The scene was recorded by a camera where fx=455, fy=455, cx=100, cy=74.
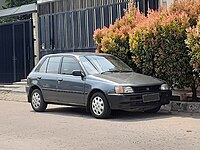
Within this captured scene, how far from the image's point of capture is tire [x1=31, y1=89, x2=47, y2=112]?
13086 mm

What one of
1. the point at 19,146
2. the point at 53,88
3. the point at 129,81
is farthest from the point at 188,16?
A: the point at 19,146

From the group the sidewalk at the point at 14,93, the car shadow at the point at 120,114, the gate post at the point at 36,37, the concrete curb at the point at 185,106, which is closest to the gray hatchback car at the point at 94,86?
the car shadow at the point at 120,114

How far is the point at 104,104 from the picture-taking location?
36.4 ft

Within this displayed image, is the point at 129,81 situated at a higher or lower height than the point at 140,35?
lower

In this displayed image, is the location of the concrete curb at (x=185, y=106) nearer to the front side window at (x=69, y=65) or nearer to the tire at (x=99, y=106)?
the tire at (x=99, y=106)

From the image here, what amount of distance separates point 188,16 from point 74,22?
791 cm

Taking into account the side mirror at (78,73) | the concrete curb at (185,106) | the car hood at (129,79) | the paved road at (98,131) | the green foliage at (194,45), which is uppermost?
the green foliage at (194,45)

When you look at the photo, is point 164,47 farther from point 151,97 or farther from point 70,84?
point 70,84

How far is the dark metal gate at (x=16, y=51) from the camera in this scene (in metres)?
21.1

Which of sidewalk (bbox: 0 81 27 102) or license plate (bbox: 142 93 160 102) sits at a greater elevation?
license plate (bbox: 142 93 160 102)

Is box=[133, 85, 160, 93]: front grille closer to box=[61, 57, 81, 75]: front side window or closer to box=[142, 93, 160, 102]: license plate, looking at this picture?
box=[142, 93, 160, 102]: license plate

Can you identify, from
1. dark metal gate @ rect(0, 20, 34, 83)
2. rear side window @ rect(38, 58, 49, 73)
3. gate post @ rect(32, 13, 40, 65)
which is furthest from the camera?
dark metal gate @ rect(0, 20, 34, 83)

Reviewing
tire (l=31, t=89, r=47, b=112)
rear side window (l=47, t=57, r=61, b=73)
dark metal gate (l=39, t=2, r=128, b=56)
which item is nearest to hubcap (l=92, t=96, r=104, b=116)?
rear side window (l=47, t=57, r=61, b=73)

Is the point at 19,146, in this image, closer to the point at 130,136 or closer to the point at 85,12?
the point at 130,136
